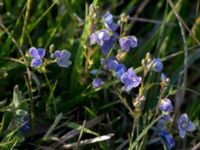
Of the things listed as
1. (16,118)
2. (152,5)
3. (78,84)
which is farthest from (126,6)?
(16,118)

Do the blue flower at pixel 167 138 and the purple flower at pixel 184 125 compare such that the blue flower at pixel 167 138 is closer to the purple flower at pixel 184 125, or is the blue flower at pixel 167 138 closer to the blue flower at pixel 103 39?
the purple flower at pixel 184 125

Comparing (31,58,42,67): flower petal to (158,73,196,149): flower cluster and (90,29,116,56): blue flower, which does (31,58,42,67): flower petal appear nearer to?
(90,29,116,56): blue flower

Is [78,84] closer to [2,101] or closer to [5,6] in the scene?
[2,101]

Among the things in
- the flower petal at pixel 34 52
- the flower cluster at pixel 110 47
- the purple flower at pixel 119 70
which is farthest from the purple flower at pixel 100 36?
the flower petal at pixel 34 52

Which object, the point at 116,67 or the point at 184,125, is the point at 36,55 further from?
the point at 184,125

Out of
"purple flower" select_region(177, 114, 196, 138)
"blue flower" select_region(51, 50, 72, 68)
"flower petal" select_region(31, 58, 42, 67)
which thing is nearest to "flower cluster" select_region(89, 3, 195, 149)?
"purple flower" select_region(177, 114, 196, 138)

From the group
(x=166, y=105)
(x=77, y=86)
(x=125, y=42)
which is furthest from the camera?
(x=77, y=86)

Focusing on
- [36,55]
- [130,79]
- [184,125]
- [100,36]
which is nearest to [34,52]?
[36,55]
